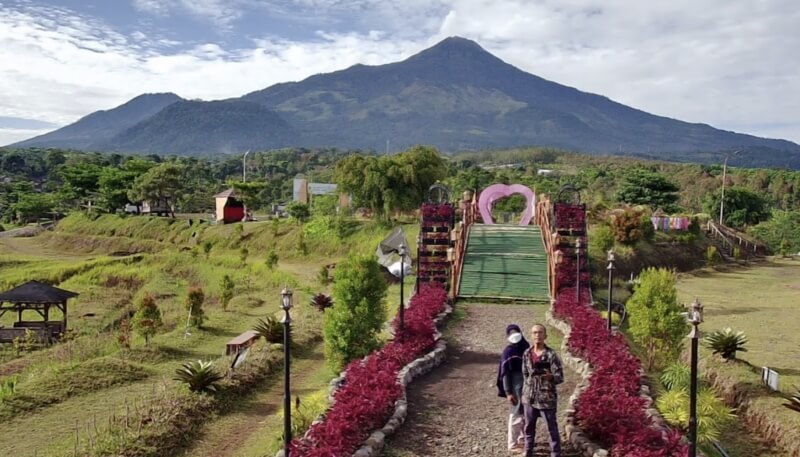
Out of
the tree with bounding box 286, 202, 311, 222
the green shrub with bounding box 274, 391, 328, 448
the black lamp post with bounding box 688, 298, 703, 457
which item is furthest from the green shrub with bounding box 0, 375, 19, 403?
the tree with bounding box 286, 202, 311, 222

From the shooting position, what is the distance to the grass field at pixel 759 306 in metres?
12.5

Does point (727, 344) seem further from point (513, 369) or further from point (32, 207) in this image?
point (32, 207)

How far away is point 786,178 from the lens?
55562mm

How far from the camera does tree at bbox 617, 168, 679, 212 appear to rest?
3900 centimetres

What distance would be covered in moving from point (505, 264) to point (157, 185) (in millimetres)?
30562

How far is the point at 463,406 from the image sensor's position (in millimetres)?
9195

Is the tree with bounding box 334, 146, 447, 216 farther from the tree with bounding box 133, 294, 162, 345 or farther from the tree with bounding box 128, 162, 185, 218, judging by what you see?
the tree with bounding box 128, 162, 185, 218

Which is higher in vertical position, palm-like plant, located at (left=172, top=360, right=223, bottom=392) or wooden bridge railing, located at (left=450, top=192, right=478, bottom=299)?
wooden bridge railing, located at (left=450, top=192, right=478, bottom=299)

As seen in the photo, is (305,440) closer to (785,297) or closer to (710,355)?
(710,355)

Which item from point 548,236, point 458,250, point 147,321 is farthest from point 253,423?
point 548,236

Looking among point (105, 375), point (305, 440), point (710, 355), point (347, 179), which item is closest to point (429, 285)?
point (710, 355)

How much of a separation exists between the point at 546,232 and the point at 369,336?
1138 cm

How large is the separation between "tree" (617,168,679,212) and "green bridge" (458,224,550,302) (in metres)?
18.6

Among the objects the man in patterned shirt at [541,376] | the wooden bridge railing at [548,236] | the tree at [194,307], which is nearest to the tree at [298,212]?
the wooden bridge railing at [548,236]
